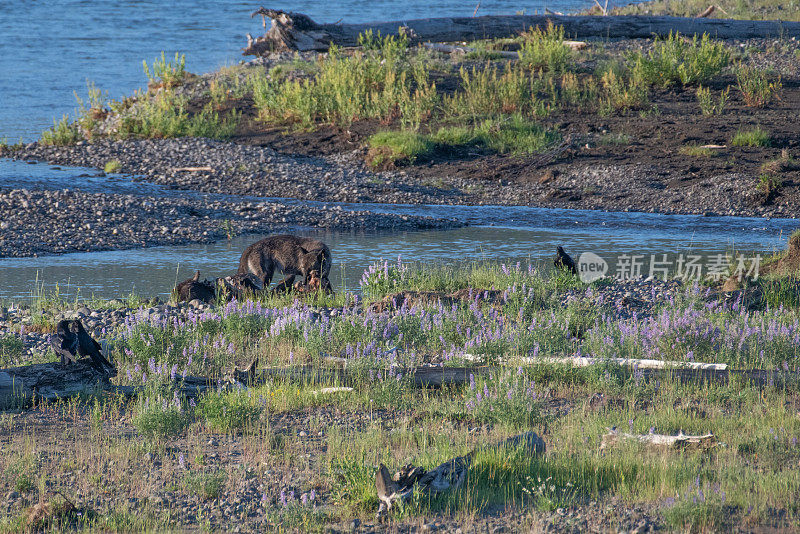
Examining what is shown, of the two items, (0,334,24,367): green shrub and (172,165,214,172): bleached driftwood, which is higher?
(172,165,214,172): bleached driftwood

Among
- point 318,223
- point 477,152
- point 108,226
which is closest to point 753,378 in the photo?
point 318,223

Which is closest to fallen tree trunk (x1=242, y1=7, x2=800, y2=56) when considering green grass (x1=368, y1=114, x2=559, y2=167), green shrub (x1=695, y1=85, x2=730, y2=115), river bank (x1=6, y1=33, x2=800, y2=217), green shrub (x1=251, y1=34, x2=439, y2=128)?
river bank (x1=6, y1=33, x2=800, y2=217)

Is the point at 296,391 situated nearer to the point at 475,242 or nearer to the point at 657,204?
the point at 475,242

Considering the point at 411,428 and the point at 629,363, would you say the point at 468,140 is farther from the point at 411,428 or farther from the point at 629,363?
the point at 411,428

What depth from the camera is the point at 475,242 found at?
42.9 feet

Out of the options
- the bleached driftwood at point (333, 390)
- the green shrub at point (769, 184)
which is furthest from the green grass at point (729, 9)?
the bleached driftwood at point (333, 390)

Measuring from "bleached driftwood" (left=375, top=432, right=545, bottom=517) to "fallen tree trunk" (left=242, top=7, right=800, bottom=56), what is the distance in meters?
20.2

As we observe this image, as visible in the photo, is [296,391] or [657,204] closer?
[296,391]

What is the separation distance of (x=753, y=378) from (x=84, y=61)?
3371 cm

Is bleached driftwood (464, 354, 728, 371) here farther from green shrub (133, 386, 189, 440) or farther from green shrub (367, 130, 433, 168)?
green shrub (367, 130, 433, 168)

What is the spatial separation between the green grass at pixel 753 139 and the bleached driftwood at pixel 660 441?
13.5 metres

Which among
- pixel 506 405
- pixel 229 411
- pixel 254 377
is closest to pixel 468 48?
pixel 254 377

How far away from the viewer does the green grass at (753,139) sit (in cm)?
1673

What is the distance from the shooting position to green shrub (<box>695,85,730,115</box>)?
61.2 feet
